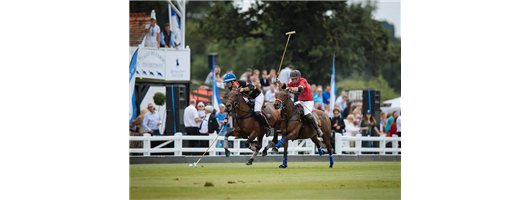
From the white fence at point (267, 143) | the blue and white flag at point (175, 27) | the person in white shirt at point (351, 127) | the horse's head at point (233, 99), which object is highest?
the blue and white flag at point (175, 27)

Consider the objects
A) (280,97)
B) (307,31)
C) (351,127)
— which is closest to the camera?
(280,97)

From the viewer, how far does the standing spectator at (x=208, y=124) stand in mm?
21578

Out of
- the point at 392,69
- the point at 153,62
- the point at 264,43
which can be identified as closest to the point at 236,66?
the point at 264,43

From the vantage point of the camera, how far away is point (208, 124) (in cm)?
2159

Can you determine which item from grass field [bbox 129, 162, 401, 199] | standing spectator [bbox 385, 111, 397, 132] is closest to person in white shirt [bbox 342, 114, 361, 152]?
standing spectator [bbox 385, 111, 397, 132]

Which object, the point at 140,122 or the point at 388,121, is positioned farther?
the point at 388,121

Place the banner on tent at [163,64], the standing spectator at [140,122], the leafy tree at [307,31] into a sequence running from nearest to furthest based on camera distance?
the standing spectator at [140,122], the banner on tent at [163,64], the leafy tree at [307,31]

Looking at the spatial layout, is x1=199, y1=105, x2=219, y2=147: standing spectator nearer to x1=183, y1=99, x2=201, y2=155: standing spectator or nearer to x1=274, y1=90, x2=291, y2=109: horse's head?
x1=183, y1=99, x2=201, y2=155: standing spectator

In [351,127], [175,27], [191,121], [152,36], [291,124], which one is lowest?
[351,127]

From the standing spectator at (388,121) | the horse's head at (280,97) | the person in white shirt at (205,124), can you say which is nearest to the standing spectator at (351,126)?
the standing spectator at (388,121)

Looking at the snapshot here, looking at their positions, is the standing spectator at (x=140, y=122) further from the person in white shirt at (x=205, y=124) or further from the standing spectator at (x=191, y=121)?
the person in white shirt at (x=205, y=124)

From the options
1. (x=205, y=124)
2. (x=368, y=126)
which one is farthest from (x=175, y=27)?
(x=368, y=126)

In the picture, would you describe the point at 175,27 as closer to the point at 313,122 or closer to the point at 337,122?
the point at 337,122
